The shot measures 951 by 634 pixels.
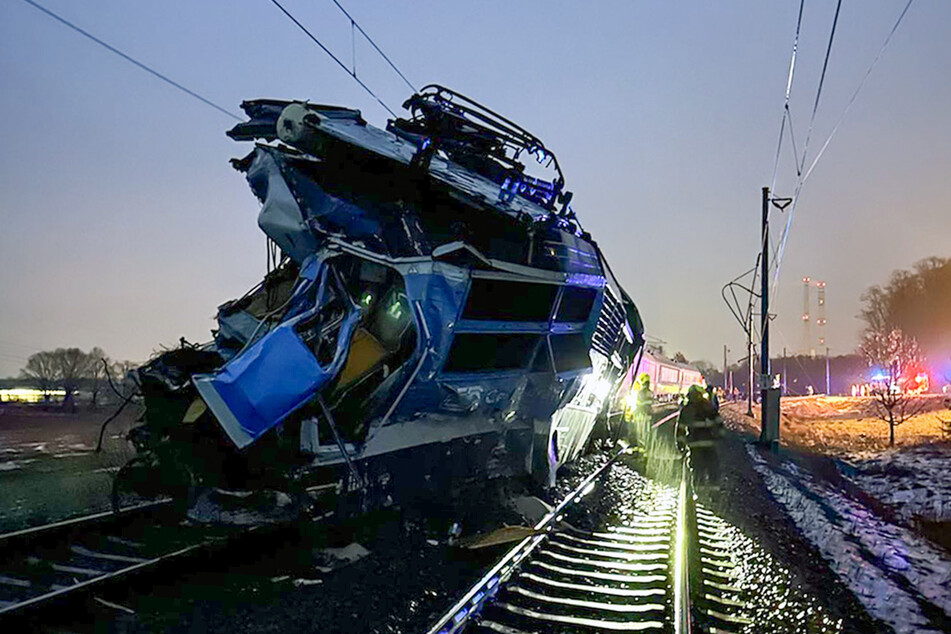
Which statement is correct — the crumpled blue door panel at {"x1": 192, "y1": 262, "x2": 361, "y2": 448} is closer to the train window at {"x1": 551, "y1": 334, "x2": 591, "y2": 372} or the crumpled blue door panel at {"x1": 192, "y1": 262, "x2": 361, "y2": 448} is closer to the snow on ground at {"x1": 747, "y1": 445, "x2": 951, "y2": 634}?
the train window at {"x1": 551, "y1": 334, "x2": 591, "y2": 372}

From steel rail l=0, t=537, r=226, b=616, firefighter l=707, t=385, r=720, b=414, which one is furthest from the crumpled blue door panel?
firefighter l=707, t=385, r=720, b=414

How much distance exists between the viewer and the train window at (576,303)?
7.92 meters

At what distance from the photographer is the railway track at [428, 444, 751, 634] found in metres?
4.18

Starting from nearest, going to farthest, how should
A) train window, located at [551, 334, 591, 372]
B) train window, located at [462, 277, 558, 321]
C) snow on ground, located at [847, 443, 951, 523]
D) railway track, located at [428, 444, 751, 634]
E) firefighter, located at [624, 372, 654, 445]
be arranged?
railway track, located at [428, 444, 751, 634], train window, located at [462, 277, 558, 321], train window, located at [551, 334, 591, 372], snow on ground, located at [847, 443, 951, 523], firefighter, located at [624, 372, 654, 445]

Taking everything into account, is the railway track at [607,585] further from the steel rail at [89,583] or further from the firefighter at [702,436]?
the firefighter at [702,436]

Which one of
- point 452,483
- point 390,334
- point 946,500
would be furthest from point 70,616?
point 946,500

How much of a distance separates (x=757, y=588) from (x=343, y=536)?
148 inches

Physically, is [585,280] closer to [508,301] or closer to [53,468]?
[508,301]

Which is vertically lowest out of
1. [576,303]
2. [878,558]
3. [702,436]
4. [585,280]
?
[878,558]

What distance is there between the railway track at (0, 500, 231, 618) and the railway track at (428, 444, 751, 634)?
8.40 feet

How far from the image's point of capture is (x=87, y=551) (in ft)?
18.5

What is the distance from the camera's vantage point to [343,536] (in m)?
6.30

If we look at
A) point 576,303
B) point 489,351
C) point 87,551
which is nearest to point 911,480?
point 576,303

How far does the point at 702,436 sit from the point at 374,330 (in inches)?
237
